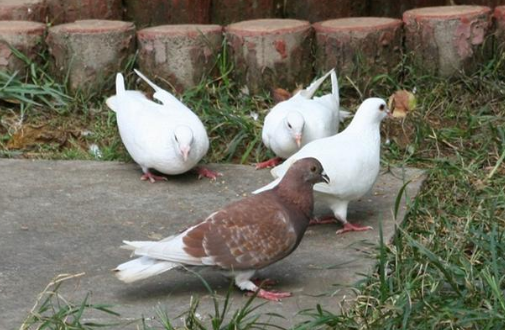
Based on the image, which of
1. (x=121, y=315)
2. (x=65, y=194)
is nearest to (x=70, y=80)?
(x=65, y=194)

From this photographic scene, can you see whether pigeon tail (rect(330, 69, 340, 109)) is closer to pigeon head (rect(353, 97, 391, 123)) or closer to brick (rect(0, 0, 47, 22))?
pigeon head (rect(353, 97, 391, 123))

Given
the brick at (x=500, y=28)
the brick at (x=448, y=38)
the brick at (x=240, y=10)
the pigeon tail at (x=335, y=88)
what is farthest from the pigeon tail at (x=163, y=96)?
the brick at (x=500, y=28)

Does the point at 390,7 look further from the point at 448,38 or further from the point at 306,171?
the point at 306,171

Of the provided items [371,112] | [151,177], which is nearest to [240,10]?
[151,177]

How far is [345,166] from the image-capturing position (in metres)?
5.07

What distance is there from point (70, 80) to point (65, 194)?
134cm

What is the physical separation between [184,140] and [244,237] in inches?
55.5

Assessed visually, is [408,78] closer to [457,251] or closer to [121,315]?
[457,251]

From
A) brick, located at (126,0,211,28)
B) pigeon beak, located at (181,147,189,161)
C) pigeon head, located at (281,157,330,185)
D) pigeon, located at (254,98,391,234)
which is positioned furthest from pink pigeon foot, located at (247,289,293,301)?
brick, located at (126,0,211,28)

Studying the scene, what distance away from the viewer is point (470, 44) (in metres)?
6.76

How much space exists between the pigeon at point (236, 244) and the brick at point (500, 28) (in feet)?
8.69

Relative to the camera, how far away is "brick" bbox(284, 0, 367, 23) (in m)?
7.16

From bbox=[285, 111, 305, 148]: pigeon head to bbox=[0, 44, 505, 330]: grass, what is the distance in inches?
16.7

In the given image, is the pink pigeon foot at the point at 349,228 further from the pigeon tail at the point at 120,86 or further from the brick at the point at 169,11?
the brick at the point at 169,11
